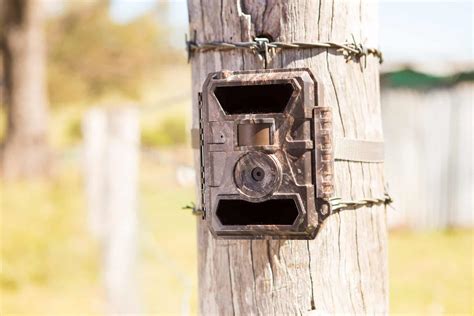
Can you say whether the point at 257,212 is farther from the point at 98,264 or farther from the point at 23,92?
the point at 23,92

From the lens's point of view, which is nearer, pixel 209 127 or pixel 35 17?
pixel 209 127

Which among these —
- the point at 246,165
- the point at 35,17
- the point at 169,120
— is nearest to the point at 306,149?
the point at 246,165

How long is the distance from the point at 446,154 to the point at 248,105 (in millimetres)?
10544

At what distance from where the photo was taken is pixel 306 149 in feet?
8.71

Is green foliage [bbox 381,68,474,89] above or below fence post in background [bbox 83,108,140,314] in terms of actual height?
above

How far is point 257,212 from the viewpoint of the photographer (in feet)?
9.30

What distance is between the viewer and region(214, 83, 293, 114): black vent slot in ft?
9.04

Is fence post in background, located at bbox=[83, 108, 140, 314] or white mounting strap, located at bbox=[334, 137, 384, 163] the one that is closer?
white mounting strap, located at bbox=[334, 137, 384, 163]

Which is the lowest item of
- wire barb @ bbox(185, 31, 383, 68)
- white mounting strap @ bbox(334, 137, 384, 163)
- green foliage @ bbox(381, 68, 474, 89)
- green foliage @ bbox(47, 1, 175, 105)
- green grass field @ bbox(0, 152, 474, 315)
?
green grass field @ bbox(0, 152, 474, 315)

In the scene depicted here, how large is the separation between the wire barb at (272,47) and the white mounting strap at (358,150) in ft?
0.89

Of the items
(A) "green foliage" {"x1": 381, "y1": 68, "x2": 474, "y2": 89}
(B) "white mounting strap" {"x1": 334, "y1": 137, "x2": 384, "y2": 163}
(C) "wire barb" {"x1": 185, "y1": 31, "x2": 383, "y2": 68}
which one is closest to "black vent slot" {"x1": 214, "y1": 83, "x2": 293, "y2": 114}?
(C) "wire barb" {"x1": 185, "y1": 31, "x2": 383, "y2": 68}

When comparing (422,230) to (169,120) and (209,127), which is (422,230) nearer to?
(209,127)

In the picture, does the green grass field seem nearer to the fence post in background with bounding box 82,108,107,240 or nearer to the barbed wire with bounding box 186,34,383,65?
the fence post in background with bounding box 82,108,107,240

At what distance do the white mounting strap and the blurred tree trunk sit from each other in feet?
58.2
